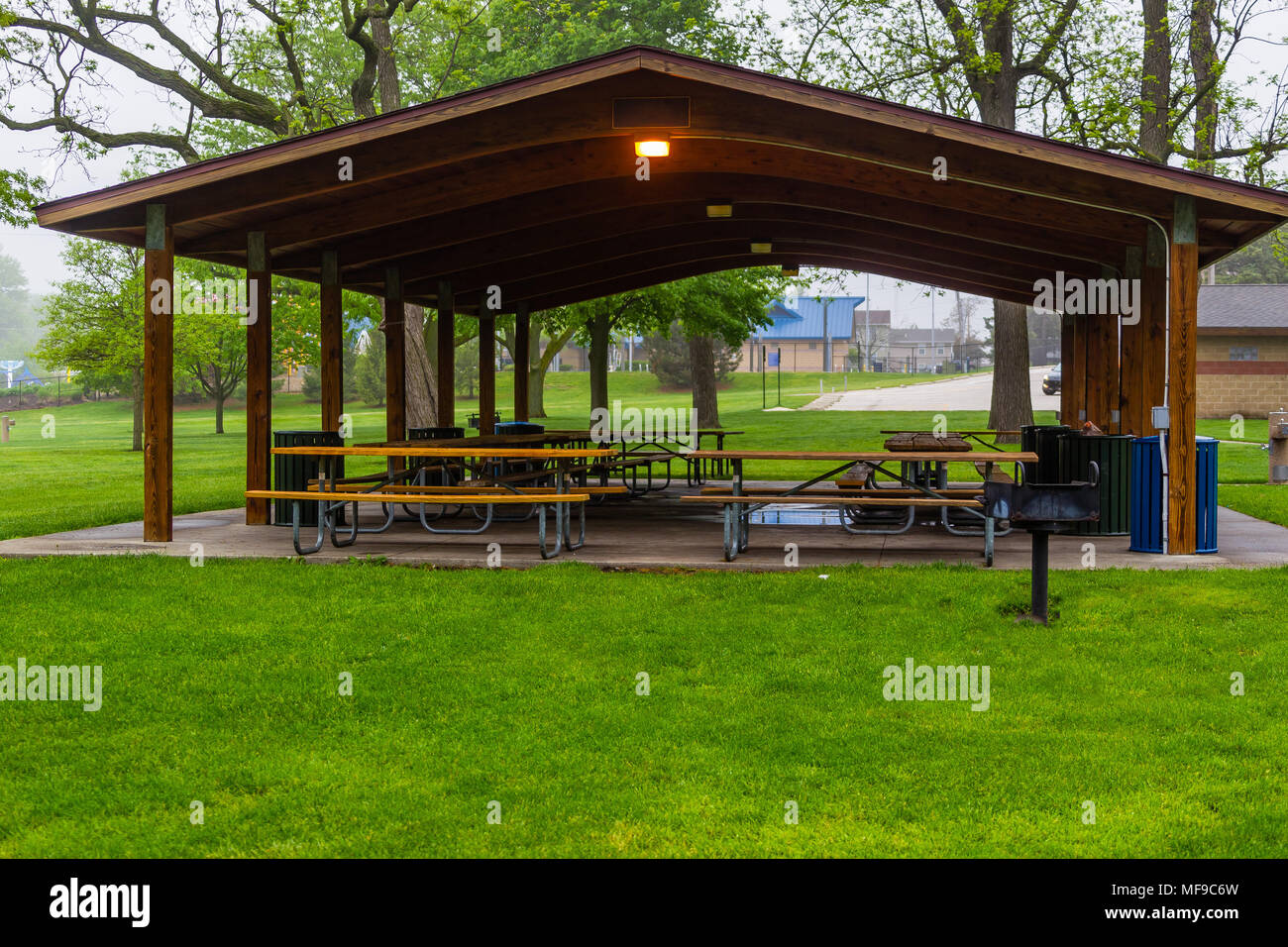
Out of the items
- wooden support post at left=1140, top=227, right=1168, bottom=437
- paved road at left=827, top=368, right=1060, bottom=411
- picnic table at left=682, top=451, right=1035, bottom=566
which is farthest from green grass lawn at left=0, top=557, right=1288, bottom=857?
paved road at left=827, top=368, right=1060, bottom=411

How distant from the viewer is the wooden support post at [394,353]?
1432 centimetres

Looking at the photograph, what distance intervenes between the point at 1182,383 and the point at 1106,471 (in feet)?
4.94

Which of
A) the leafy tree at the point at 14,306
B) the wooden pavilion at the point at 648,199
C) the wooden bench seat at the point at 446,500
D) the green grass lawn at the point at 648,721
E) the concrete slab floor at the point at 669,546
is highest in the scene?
the leafy tree at the point at 14,306

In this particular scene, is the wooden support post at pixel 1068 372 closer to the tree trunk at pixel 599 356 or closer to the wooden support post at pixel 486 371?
the wooden support post at pixel 486 371

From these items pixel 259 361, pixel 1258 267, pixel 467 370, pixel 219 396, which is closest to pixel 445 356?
pixel 259 361

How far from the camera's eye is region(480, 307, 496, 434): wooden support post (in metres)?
17.5

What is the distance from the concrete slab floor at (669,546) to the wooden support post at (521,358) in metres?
6.20

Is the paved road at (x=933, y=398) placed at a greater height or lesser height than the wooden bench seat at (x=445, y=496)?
greater

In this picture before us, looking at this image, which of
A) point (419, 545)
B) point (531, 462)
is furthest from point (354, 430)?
point (419, 545)

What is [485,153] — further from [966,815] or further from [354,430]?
[354,430]

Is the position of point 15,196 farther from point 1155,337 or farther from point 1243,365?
point 1243,365

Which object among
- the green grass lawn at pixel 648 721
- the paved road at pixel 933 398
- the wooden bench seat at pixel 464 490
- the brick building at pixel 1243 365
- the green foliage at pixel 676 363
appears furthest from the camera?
the green foliage at pixel 676 363

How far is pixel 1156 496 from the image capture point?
9812 mm

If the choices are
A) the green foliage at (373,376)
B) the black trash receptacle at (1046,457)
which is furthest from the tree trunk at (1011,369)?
the green foliage at (373,376)
